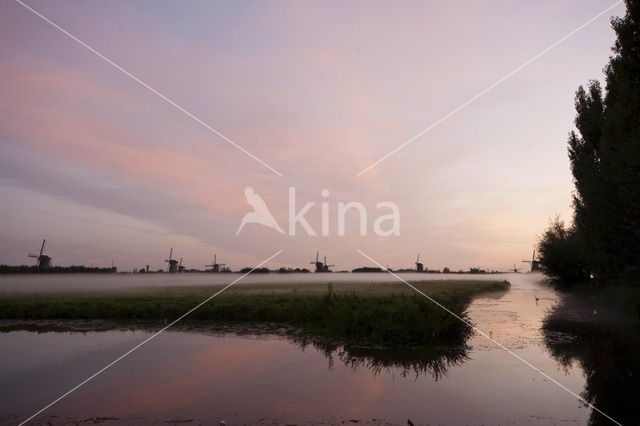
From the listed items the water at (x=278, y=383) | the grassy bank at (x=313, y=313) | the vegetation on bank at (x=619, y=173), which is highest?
the vegetation on bank at (x=619, y=173)

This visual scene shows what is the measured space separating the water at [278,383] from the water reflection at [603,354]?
42cm

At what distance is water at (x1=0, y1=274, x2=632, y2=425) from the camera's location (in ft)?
33.2

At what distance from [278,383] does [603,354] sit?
13.6m

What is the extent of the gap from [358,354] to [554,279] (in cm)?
5590

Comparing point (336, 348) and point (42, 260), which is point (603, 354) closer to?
point (336, 348)

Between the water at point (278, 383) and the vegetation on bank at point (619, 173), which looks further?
the vegetation on bank at point (619, 173)

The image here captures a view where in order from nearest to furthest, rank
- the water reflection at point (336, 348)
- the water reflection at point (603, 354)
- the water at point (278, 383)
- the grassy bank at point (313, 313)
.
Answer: the water at point (278, 383) < the water reflection at point (603, 354) < the water reflection at point (336, 348) < the grassy bank at point (313, 313)

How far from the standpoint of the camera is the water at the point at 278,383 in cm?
1012

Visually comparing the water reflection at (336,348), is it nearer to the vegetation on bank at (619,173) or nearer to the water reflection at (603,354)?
the water reflection at (603,354)

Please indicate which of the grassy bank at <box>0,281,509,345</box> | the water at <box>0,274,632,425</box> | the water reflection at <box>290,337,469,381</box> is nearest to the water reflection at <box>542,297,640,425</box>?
the water at <box>0,274,632,425</box>

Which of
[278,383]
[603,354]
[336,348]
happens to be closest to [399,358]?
[336,348]

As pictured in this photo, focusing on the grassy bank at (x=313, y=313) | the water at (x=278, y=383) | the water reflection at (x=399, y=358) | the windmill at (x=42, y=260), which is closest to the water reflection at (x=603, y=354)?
the water at (x=278, y=383)

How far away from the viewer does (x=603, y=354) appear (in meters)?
16.7

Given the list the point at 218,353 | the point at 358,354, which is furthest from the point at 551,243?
the point at 218,353
